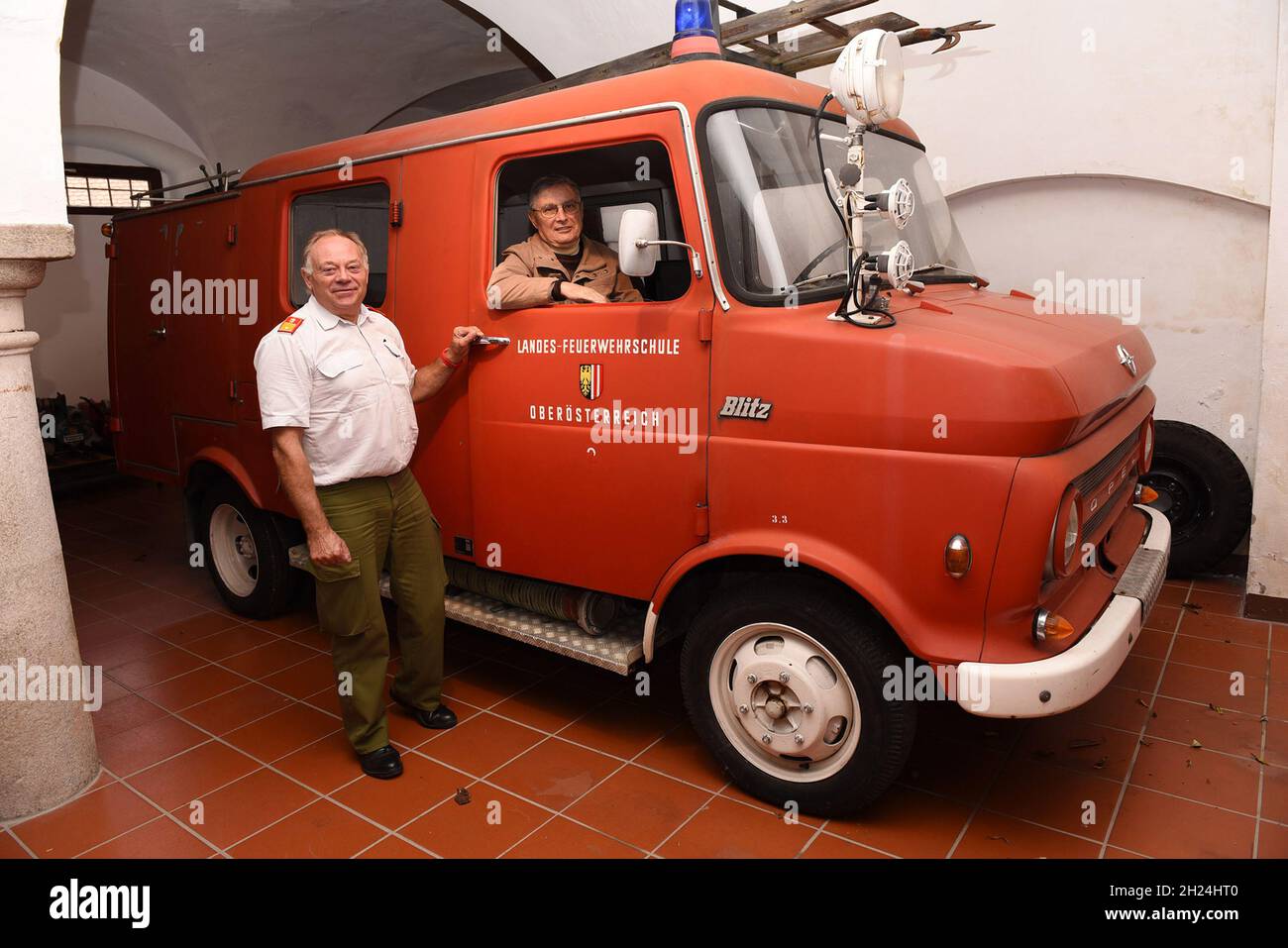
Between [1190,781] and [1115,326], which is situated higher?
[1115,326]

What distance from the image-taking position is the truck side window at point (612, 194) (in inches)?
145

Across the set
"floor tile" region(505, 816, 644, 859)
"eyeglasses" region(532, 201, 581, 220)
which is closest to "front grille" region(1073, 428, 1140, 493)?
"floor tile" region(505, 816, 644, 859)

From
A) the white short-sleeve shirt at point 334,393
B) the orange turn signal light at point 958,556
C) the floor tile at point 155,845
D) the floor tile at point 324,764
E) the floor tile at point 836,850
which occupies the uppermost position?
the white short-sleeve shirt at point 334,393

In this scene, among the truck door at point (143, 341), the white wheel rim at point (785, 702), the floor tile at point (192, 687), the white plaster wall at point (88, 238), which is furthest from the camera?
the white plaster wall at point (88, 238)

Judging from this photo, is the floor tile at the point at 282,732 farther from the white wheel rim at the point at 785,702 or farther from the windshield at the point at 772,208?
the windshield at the point at 772,208

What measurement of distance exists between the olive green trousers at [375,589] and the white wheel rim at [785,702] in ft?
4.58

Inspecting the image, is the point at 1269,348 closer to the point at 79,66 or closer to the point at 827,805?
the point at 827,805

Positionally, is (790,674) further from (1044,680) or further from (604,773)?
(604,773)

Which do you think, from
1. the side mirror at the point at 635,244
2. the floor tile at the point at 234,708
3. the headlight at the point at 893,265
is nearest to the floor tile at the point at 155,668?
the floor tile at the point at 234,708

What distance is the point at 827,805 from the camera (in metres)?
3.43

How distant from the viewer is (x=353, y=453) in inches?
150

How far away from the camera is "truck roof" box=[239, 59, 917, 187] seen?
11.3ft
